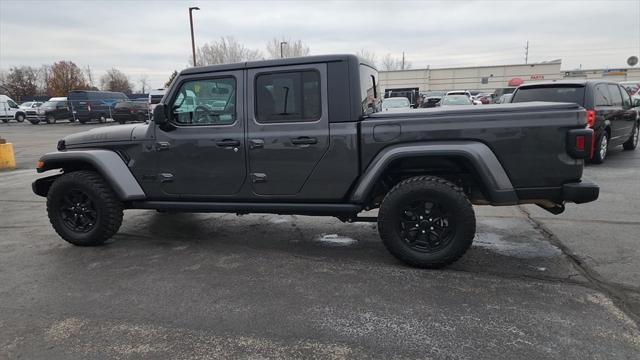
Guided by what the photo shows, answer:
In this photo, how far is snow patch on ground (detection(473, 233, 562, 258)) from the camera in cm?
447

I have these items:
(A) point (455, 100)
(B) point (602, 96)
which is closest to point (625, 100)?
(B) point (602, 96)

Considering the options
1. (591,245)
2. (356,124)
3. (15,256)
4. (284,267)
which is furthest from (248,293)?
(591,245)

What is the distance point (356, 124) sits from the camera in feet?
13.4

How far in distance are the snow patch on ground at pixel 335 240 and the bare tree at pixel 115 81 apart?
88070 mm

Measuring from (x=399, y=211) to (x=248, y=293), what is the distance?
1498 millimetres

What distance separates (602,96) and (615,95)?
108cm

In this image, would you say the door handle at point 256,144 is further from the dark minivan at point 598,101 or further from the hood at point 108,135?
the dark minivan at point 598,101

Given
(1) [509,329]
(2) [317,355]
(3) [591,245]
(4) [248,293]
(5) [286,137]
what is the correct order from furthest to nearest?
(3) [591,245] < (5) [286,137] < (4) [248,293] < (1) [509,329] < (2) [317,355]

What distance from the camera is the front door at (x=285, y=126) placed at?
13.8 feet

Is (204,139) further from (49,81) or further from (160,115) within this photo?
(49,81)

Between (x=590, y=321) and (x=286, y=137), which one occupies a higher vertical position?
(x=286, y=137)

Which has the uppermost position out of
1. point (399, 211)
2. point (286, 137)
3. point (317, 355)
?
point (286, 137)

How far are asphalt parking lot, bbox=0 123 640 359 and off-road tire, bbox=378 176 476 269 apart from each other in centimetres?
15

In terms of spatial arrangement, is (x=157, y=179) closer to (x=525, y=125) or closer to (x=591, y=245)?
(x=525, y=125)
